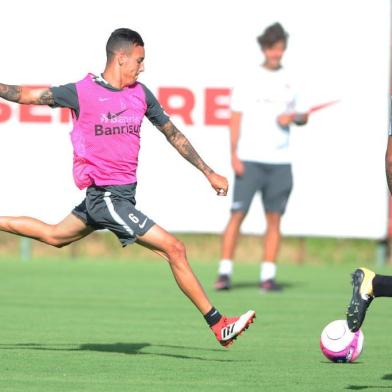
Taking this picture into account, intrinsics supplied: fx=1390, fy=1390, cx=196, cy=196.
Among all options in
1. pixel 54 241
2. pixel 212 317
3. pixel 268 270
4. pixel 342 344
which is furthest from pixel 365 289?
pixel 268 270

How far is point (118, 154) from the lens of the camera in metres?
9.40

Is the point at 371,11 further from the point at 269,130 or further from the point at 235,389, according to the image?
the point at 235,389

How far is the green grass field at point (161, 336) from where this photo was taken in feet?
27.1

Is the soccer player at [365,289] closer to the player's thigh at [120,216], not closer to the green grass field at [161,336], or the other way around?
the green grass field at [161,336]

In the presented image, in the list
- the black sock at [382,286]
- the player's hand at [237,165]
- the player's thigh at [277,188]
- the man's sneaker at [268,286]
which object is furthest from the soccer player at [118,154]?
the player's thigh at [277,188]

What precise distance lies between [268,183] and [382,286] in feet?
22.0

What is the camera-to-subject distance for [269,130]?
1524 centimetres

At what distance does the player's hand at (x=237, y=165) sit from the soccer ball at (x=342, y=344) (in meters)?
6.04

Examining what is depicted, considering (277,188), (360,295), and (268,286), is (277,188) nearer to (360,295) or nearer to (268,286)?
(268,286)

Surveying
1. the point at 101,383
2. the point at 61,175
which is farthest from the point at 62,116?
the point at 101,383

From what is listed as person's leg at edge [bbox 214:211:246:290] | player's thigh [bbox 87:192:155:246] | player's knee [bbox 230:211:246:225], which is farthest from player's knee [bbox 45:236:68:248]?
player's knee [bbox 230:211:246:225]

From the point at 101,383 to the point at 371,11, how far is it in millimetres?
10607

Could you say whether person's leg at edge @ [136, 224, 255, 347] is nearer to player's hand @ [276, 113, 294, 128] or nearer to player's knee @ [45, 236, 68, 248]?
player's knee @ [45, 236, 68, 248]

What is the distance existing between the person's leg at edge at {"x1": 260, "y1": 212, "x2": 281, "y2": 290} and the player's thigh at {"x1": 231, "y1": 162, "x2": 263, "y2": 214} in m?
0.28
